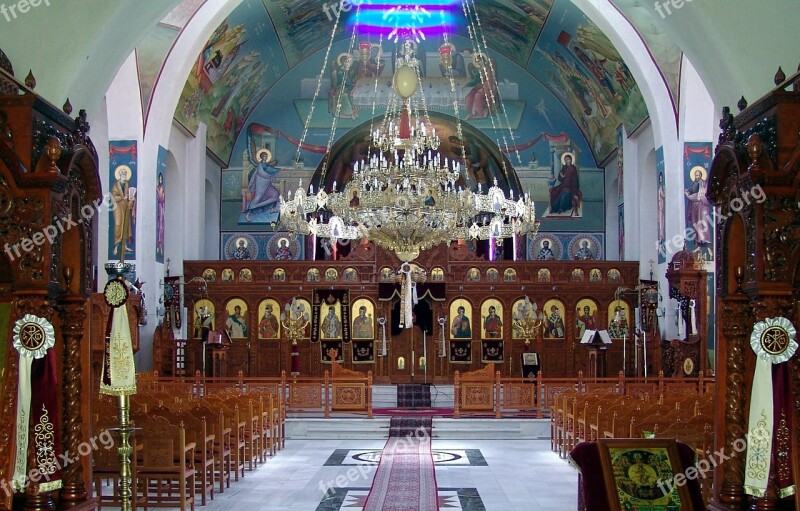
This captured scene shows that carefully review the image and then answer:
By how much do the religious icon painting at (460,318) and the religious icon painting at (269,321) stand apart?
4.06 m

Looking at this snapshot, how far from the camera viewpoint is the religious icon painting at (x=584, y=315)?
72.8 feet

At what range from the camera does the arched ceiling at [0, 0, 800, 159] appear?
22.6 feet

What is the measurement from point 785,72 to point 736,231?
1.24m

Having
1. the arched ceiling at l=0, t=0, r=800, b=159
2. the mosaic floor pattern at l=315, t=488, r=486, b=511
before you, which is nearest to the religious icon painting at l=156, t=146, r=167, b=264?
the mosaic floor pattern at l=315, t=488, r=486, b=511

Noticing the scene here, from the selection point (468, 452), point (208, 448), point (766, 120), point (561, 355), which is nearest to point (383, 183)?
point (468, 452)

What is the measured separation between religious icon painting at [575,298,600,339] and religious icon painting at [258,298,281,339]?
6.93 m

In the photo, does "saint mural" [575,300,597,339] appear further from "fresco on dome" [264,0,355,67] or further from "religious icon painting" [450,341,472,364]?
"fresco on dome" [264,0,355,67]

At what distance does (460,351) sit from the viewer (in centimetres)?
2248

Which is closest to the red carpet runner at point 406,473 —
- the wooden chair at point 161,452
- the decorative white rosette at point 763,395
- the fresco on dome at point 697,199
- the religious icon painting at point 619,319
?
the wooden chair at point 161,452

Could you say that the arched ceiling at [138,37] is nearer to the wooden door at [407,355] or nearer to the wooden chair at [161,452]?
the wooden chair at [161,452]

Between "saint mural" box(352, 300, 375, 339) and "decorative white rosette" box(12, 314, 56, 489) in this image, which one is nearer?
"decorative white rosette" box(12, 314, 56, 489)

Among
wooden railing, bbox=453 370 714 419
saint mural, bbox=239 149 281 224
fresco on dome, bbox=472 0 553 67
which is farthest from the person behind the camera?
saint mural, bbox=239 149 281 224

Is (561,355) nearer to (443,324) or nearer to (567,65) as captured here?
(443,324)

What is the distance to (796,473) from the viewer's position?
6.15m
